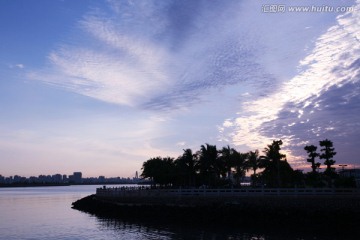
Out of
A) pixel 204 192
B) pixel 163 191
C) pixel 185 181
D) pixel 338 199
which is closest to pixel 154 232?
pixel 204 192

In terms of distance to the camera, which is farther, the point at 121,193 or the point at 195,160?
the point at 195,160

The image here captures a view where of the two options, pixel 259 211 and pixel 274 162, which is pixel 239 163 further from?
pixel 259 211

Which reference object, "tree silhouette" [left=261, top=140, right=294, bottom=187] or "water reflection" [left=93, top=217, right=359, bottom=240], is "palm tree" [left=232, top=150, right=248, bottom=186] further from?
"water reflection" [left=93, top=217, right=359, bottom=240]

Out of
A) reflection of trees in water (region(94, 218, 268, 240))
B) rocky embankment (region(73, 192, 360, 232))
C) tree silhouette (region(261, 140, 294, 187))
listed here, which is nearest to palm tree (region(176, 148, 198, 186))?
tree silhouette (region(261, 140, 294, 187))

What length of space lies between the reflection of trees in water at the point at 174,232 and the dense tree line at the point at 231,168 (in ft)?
87.1

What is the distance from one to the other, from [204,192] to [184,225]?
24.4 feet

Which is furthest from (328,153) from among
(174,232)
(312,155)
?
(174,232)

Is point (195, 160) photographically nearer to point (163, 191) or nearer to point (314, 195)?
point (163, 191)

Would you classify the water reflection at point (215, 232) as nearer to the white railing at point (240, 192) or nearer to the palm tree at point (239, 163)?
the white railing at point (240, 192)

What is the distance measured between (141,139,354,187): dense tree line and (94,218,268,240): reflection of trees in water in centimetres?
2655

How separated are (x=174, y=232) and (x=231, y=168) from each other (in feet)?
137

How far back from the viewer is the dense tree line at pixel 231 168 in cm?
6588

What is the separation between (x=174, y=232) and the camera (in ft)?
125

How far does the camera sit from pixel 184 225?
42625 mm
